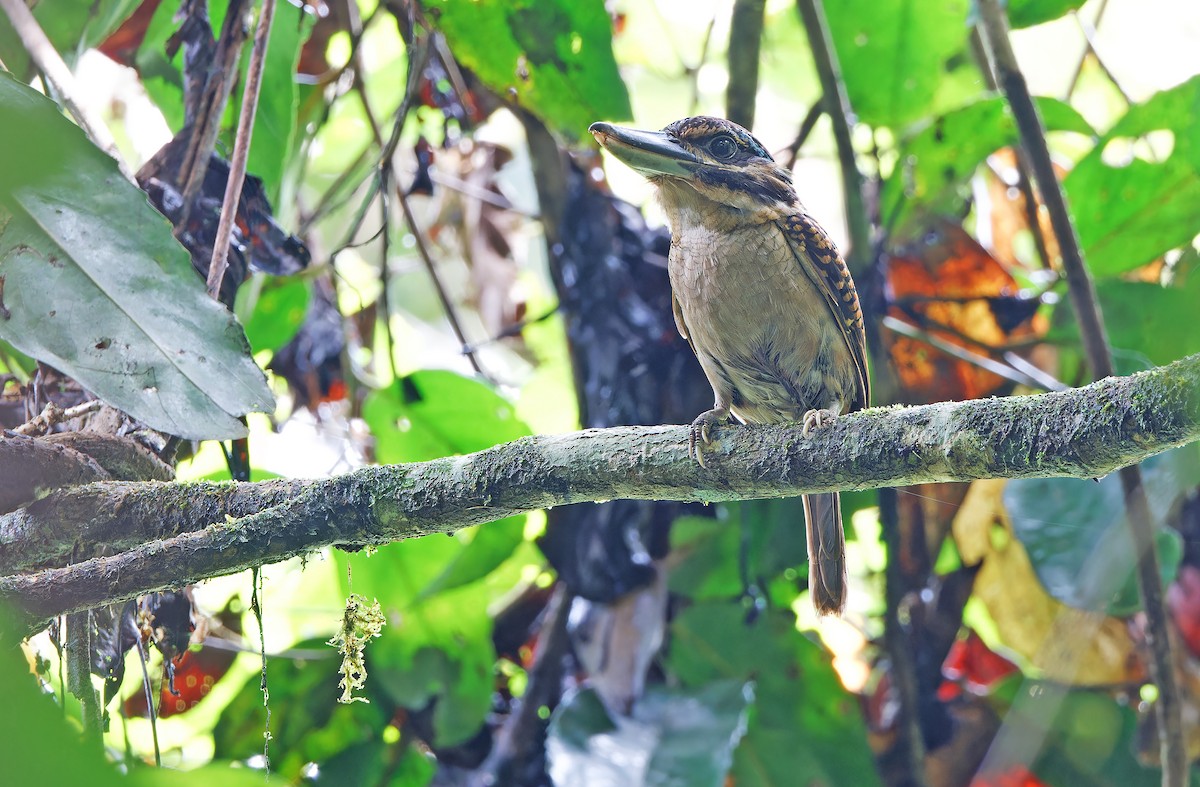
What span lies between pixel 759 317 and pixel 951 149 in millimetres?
1024

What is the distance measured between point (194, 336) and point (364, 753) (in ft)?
5.24

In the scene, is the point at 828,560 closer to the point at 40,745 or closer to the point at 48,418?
the point at 48,418

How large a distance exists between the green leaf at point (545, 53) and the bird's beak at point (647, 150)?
260 mm

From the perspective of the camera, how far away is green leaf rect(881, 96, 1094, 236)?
2.85m

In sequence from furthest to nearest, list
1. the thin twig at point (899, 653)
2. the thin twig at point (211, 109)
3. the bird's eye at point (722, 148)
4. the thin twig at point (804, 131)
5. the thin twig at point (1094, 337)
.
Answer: the thin twig at point (804, 131)
the thin twig at point (899, 653)
the bird's eye at point (722, 148)
the thin twig at point (1094, 337)
the thin twig at point (211, 109)

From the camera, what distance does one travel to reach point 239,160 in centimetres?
178

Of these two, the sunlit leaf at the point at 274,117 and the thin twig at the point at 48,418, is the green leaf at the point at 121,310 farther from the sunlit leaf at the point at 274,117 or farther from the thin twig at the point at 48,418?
the sunlit leaf at the point at 274,117

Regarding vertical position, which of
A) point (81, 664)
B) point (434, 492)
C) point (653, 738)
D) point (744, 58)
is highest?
point (744, 58)

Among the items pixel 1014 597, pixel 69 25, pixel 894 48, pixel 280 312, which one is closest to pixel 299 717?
pixel 280 312

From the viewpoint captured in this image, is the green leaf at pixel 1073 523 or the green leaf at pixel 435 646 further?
the green leaf at pixel 435 646

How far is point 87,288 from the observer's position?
152 cm

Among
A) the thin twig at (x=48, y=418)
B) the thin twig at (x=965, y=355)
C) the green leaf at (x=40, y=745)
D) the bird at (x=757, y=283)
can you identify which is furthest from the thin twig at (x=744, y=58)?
the green leaf at (x=40, y=745)

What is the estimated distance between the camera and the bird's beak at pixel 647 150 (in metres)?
2.10

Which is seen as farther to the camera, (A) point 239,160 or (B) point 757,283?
(B) point 757,283
